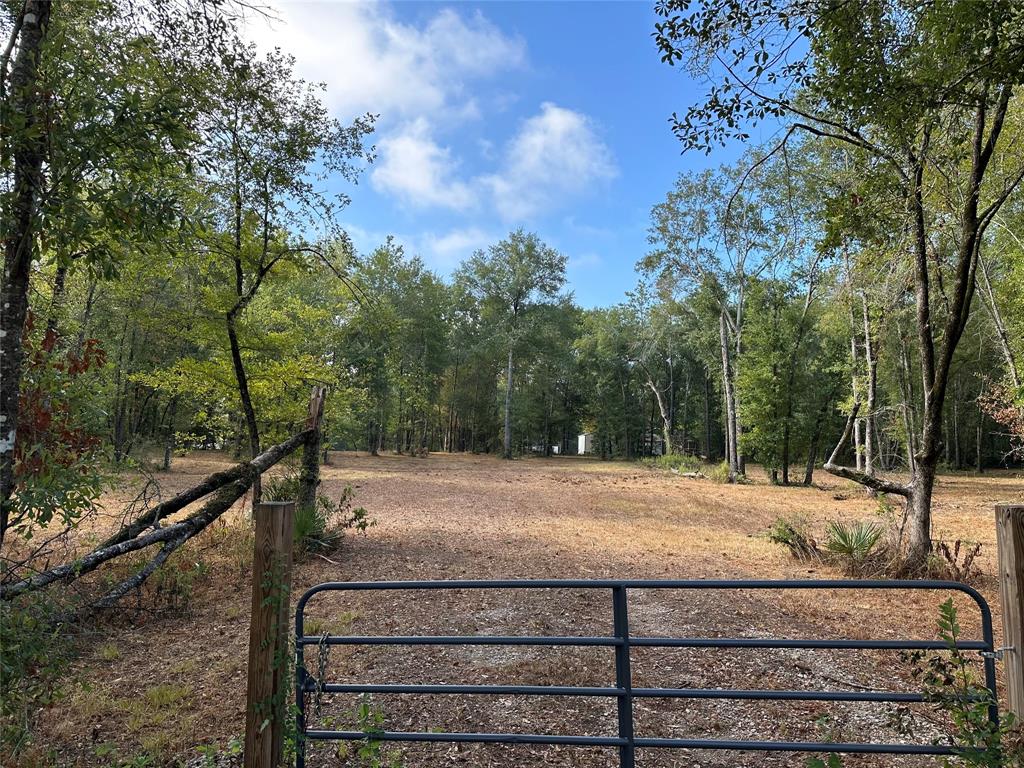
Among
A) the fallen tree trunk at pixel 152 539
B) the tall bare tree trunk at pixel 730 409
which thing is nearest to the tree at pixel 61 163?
the fallen tree trunk at pixel 152 539

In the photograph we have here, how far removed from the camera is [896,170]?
623cm

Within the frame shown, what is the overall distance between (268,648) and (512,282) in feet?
102

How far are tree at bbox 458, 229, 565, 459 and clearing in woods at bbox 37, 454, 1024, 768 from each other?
74.2 ft

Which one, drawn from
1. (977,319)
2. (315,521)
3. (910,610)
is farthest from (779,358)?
(315,521)

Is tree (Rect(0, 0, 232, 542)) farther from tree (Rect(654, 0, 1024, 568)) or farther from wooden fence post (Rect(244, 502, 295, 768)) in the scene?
tree (Rect(654, 0, 1024, 568))

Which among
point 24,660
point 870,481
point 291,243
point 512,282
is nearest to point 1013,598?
point 24,660

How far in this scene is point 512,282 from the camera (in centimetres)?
3269

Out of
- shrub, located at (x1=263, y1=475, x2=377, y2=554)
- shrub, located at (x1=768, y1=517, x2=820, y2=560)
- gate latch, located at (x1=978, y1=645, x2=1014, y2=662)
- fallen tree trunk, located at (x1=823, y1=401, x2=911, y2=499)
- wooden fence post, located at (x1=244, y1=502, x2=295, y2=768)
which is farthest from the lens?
shrub, located at (x1=768, y1=517, x2=820, y2=560)

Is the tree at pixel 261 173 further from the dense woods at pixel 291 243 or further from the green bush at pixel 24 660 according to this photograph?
the green bush at pixel 24 660

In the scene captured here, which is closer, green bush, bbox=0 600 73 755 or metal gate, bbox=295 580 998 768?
metal gate, bbox=295 580 998 768

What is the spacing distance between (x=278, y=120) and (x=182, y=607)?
6.55 meters

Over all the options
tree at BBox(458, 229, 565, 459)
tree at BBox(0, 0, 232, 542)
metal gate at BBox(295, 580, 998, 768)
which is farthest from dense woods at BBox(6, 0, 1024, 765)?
tree at BBox(458, 229, 565, 459)

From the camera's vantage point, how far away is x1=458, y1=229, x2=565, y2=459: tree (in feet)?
106

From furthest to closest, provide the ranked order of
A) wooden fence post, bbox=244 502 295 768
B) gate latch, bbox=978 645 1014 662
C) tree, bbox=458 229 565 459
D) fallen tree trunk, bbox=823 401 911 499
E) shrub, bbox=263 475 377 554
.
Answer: tree, bbox=458 229 565 459 → shrub, bbox=263 475 377 554 → fallen tree trunk, bbox=823 401 911 499 → wooden fence post, bbox=244 502 295 768 → gate latch, bbox=978 645 1014 662
